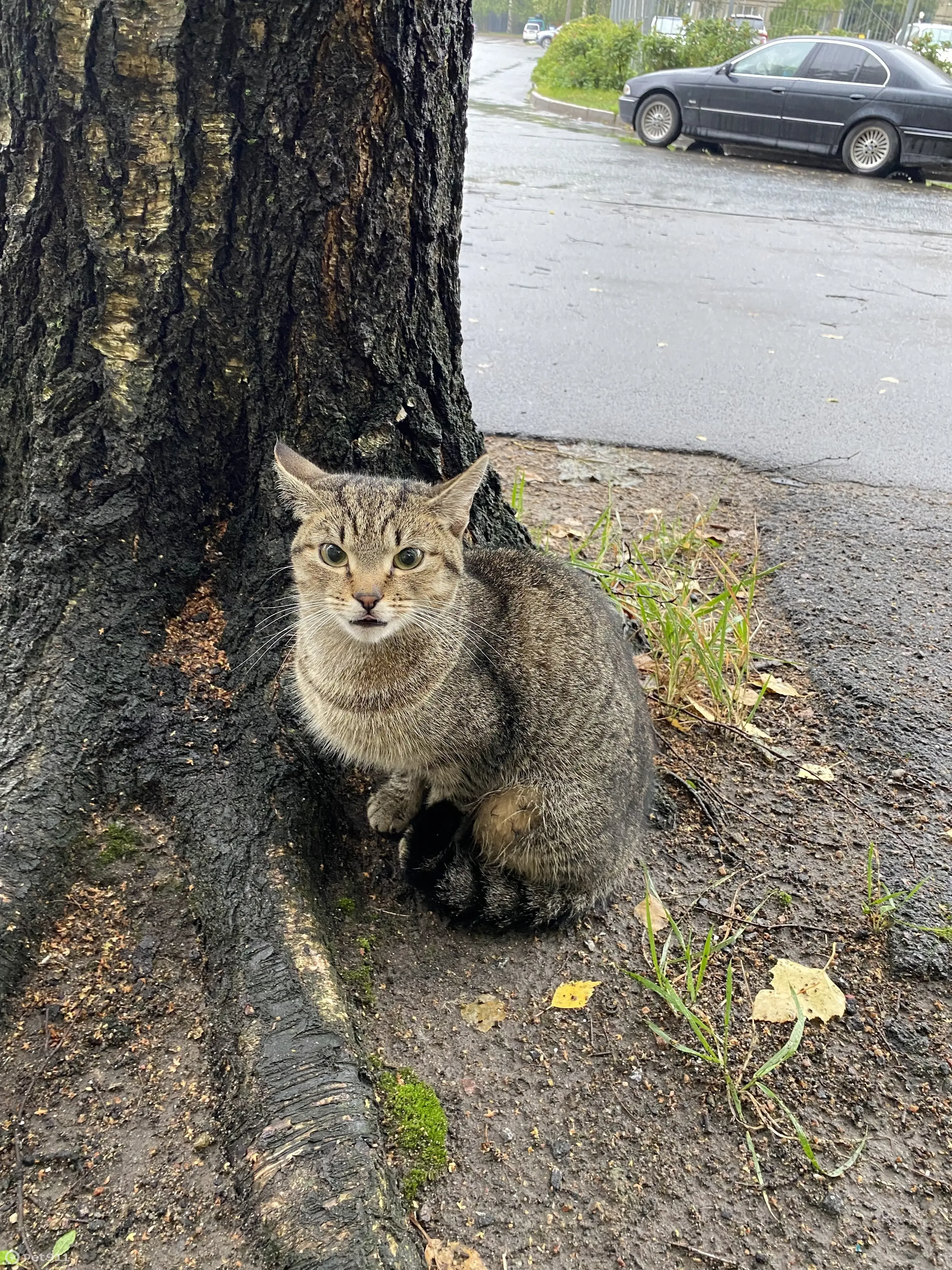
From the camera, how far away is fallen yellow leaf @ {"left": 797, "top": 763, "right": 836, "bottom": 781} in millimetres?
3057

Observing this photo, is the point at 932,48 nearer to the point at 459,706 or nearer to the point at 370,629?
the point at 459,706

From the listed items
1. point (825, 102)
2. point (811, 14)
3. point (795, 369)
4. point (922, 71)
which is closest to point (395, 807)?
point (795, 369)

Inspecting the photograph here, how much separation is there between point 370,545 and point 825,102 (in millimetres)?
15665

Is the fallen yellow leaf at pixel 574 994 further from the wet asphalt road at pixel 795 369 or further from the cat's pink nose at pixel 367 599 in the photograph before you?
the cat's pink nose at pixel 367 599

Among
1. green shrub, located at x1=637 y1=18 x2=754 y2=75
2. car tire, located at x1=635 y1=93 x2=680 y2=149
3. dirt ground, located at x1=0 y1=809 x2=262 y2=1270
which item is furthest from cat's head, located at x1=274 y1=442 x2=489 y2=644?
green shrub, located at x1=637 y1=18 x2=754 y2=75

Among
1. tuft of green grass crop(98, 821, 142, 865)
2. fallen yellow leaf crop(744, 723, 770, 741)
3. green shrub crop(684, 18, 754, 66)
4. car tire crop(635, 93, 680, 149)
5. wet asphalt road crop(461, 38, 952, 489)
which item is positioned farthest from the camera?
green shrub crop(684, 18, 754, 66)

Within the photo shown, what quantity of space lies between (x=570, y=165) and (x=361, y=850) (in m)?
13.3

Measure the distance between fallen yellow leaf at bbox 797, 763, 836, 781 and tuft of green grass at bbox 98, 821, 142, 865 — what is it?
218 centimetres

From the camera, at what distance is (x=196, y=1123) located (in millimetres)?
1908

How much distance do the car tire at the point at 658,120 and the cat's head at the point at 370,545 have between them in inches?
627

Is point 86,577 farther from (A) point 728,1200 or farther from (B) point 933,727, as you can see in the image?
(B) point 933,727

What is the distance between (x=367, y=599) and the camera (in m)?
2.40

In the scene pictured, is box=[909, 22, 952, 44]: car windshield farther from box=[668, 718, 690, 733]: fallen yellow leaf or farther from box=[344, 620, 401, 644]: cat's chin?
box=[344, 620, 401, 644]: cat's chin

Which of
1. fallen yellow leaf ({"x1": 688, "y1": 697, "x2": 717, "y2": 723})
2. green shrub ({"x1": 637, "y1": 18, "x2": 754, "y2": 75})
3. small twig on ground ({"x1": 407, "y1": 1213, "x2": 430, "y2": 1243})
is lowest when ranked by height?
small twig on ground ({"x1": 407, "y1": 1213, "x2": 430, "y2": 1243})
